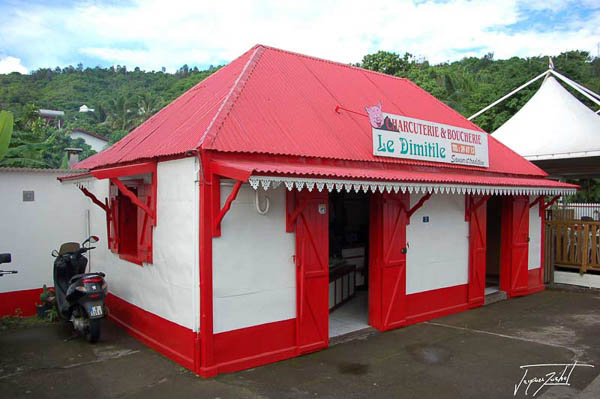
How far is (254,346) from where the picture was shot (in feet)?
19.5

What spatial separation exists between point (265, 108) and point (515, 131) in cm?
1112

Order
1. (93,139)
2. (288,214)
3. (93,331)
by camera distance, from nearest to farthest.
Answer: (288,214) → (93,331) → (93,139)

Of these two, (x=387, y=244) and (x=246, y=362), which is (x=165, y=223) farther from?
(x=387, y=244)

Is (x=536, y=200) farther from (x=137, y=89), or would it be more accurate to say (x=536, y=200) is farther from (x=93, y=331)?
(x=137, y=89)

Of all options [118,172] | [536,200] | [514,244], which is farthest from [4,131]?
[536,200]

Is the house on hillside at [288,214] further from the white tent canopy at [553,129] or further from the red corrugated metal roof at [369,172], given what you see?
the white tent canopy at [553,129]

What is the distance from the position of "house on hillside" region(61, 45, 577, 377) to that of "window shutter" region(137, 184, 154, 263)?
4 centimetres

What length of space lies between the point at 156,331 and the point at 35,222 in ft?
12.6

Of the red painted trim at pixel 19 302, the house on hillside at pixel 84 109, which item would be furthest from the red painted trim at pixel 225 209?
the house on hillside at pixel 84 109

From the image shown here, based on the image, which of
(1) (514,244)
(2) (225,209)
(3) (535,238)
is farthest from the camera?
(3) (535,238)

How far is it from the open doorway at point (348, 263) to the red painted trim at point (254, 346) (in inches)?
43.9

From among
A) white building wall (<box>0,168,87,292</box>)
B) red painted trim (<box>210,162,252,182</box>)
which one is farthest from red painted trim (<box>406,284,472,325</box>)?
white building wall (<box>0,168,87,292</box>)

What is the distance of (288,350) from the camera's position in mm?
6246

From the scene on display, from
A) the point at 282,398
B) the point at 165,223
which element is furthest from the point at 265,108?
the point at 282,398
